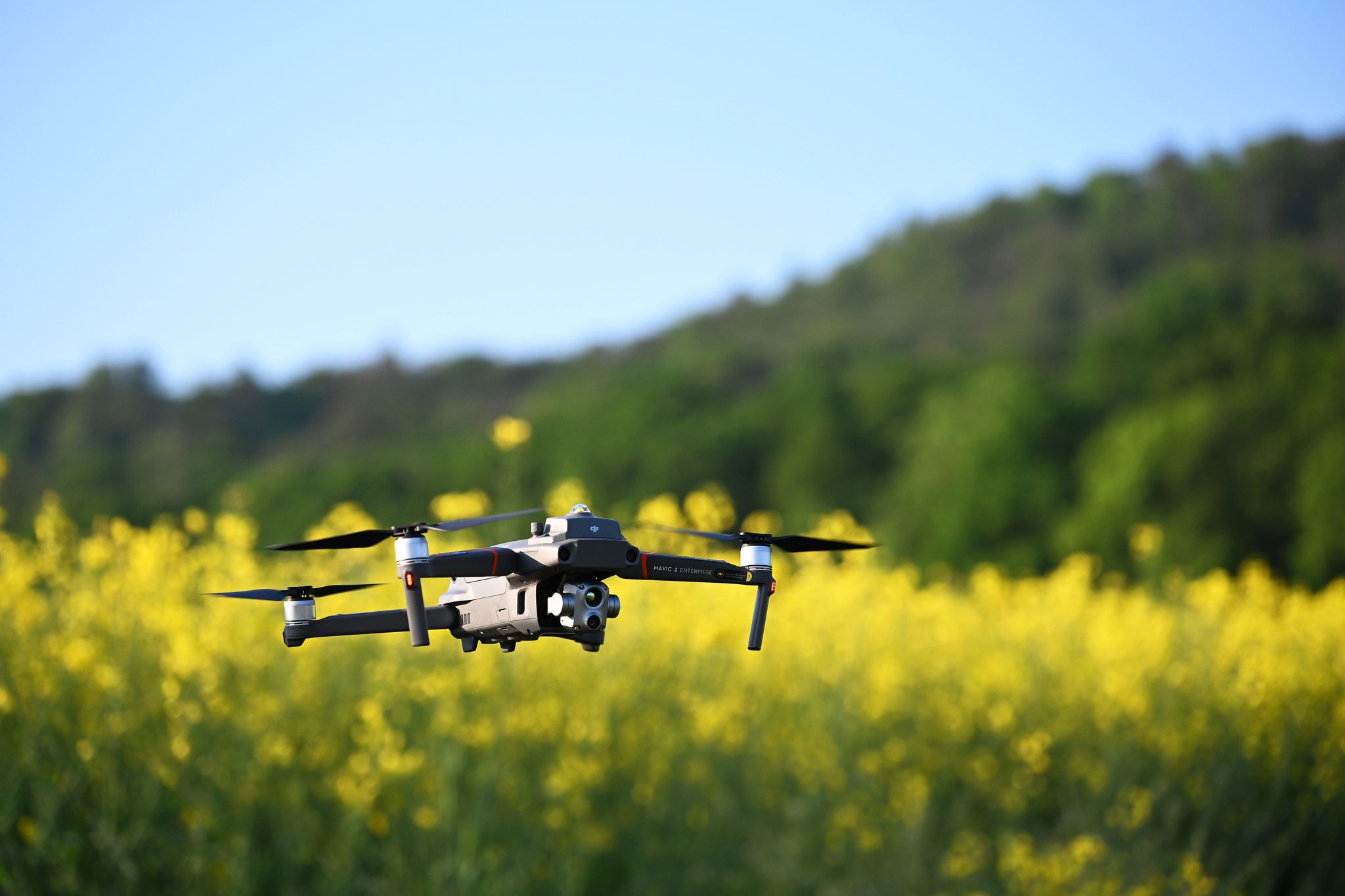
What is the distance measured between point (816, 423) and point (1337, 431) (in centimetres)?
1631

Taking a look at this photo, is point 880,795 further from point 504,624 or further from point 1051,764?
point 504,624

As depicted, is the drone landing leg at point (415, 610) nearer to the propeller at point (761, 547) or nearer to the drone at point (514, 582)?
the drone at point (514, 582)

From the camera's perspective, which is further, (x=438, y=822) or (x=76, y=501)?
(x=76, y=501)

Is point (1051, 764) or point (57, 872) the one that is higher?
point (57, 872)

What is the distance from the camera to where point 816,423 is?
142 ft

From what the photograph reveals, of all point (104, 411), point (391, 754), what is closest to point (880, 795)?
point (391, 754)

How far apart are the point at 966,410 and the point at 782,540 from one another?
42.4 metres

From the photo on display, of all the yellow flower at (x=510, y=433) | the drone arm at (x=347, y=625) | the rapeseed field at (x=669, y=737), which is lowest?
the rapeseed field at (x=669, y=737)

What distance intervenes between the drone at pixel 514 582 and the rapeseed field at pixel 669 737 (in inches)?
54.2

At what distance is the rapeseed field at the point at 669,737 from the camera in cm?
603

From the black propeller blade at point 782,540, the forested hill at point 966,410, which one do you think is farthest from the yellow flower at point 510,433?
the forested hill at point 966,410

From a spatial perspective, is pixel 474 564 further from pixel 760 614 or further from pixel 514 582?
pixel 760 614

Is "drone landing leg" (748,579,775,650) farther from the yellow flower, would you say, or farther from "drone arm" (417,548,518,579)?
the yellow flower

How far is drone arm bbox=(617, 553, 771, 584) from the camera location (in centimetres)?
75
